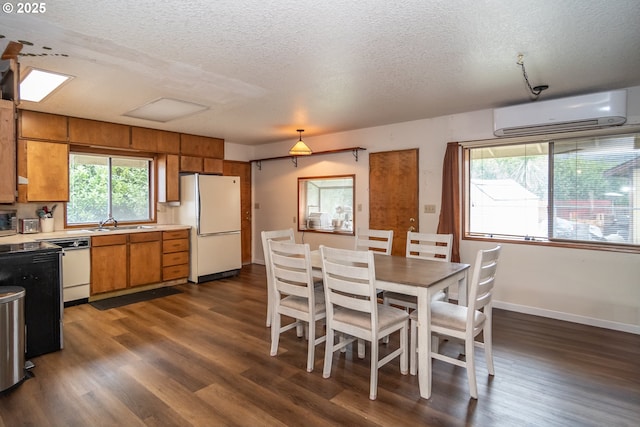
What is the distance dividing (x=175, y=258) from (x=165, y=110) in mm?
2331

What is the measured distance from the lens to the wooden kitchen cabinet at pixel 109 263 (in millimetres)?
4445

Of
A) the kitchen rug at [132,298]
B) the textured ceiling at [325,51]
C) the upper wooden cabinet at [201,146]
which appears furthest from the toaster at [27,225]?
the upper wooden cabinet at [201,146]

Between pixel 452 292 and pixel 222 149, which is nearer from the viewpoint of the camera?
pixel 452 292

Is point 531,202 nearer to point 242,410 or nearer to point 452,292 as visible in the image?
point 452,292

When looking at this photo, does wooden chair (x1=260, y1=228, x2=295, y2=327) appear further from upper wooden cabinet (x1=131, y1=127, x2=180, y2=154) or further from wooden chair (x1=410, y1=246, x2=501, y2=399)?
upper wooden cabinet (x1=131, y1=127, x2=180, y2=154)

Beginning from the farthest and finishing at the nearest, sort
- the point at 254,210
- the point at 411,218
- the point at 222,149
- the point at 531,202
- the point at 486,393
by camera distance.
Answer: the point at 254,210 → the point at 222,149 → the point at 411,218 → the point at 531,202 → the point at 486,393

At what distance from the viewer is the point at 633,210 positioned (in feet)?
11.4

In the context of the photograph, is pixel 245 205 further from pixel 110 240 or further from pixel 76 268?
pixel 76 268

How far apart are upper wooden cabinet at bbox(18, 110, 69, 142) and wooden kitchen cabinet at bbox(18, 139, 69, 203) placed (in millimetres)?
83

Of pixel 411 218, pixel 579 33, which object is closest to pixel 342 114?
pixel 411 218

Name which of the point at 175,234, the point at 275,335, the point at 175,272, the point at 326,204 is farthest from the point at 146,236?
the point at 275,335

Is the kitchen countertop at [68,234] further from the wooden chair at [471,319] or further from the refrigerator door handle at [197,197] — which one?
the wooden chair at [471,319]

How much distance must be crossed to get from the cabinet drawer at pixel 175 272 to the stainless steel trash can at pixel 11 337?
262 centimetres

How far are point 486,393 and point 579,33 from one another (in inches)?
99.4
